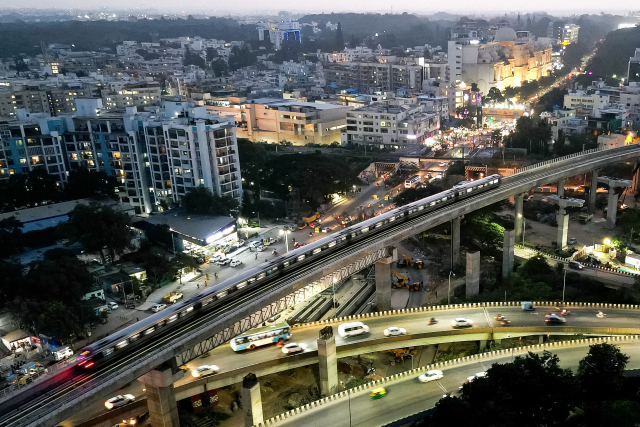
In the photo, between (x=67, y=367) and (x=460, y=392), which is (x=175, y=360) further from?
(x=460, y=392)

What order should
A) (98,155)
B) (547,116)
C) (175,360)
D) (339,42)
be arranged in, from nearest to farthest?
(175,360)
(98,155)
(547,116)
(339,42)

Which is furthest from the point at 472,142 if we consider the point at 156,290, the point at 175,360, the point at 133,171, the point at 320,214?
the point at 175,360

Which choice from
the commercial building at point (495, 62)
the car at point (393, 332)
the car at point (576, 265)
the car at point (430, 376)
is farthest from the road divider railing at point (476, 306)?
the commercial building at point (495, 62)

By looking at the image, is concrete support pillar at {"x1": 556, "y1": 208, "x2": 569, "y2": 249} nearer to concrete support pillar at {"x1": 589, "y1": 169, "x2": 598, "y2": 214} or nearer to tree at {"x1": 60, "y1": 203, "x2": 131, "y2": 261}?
concrete support pillar at {"x1": 589, "y1": 169, "x2": 598, "y2": 214}

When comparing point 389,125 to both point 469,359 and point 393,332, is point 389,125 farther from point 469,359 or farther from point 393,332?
point 469,359

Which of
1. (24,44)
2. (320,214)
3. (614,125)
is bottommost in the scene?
(320,214)

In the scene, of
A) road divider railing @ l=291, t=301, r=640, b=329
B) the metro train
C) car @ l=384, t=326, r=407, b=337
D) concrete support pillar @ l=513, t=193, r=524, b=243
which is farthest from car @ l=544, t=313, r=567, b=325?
concrete support pillar @ l=513, t=193, r=524, b=243
